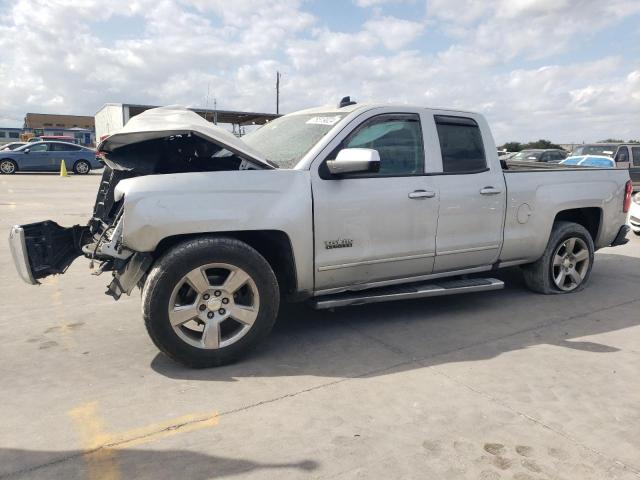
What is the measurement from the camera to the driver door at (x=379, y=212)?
398 cm

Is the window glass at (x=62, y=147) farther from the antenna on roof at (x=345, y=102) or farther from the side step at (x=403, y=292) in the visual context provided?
the side step at (x=403, y=292)

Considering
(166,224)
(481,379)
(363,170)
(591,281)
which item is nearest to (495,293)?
(591,281)

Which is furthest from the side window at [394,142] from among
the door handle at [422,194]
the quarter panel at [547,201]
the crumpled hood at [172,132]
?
the quarter panel at [547,201]

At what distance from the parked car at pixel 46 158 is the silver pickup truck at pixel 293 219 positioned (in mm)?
19726

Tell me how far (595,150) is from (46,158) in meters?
21.3

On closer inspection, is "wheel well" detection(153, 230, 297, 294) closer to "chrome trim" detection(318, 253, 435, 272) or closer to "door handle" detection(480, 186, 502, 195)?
"chrome trim" detection(318, 253, 435, 272)

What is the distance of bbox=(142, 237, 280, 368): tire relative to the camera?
3449 mm

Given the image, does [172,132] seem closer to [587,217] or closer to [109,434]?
[109,434]

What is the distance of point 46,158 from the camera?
74.2ft

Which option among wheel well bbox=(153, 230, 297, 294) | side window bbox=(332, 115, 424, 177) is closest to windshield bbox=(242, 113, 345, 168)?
side window bbox=(332, 115, 424, 177)

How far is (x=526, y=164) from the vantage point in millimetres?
6887

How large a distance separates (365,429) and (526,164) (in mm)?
5108

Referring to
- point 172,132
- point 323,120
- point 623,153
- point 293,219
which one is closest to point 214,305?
point 293,219

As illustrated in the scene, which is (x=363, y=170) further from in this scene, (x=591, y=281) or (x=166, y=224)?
(x=591, y=281)
